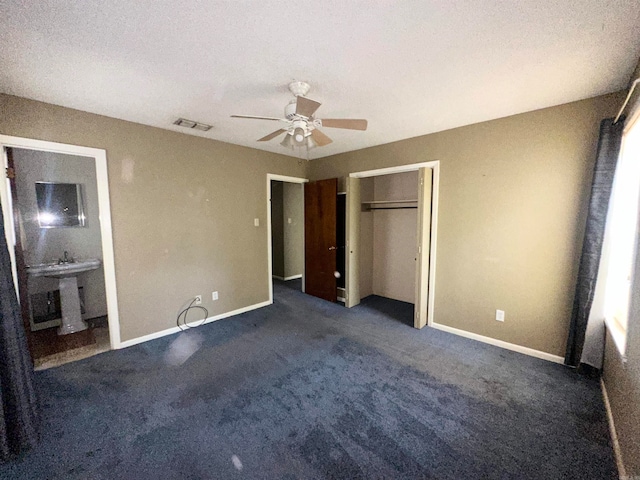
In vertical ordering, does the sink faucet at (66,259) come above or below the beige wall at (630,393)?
above

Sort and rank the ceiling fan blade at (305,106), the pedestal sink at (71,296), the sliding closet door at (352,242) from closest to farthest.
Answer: the ceiling fan blade at (305,106) < the pedestal sink at (71,296) < the sliding closet door at (352,242)

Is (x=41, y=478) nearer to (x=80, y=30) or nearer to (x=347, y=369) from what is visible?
(x=347, y=369)

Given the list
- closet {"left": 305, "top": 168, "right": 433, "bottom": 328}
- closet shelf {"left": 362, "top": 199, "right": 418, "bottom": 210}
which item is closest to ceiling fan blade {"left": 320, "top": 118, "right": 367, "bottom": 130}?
closet {"left": 305, "top": 168, "right": 433, "bottom": 328}

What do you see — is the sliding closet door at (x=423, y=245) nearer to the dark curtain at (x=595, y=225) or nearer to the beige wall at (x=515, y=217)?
the beige wall at (x=515, y=217)

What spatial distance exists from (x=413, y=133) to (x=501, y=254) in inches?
69.1

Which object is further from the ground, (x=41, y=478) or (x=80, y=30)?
(x=80, y=30)

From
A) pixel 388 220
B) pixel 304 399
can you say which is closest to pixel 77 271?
pixel 304 399

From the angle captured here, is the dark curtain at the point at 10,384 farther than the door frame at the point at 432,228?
No

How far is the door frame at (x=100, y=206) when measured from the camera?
7.31ft

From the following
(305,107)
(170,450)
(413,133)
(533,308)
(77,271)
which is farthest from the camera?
(413,133)

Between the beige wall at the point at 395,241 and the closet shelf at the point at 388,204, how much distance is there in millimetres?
79

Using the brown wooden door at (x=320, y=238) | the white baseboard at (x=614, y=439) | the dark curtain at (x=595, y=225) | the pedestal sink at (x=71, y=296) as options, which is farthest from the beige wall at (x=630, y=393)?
the pedestal sink at (x=71, y=296)

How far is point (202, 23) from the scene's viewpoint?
1395 millimetres

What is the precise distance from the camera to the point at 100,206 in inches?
104
